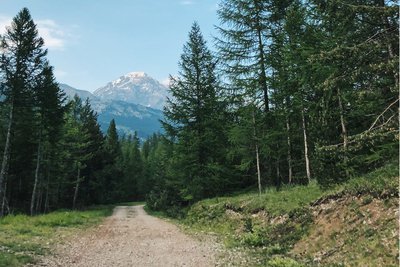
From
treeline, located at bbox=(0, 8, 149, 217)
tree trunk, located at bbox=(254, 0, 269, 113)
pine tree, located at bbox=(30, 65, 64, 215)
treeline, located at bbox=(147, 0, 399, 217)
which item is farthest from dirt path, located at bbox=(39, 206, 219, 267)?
pine tree, located at bbox=(30, 65, 64, 215)

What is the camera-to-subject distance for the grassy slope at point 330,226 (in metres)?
9.55

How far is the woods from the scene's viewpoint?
1365 cm

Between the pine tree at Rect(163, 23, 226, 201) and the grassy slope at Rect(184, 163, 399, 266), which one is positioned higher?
the pine tree at Rect(163, 23, 226, 201)

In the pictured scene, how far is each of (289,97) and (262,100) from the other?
69.7 inches

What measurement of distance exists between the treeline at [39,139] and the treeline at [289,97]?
11.4m

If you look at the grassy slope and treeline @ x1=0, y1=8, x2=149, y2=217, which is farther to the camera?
treeline @ x1=0, y1=8, x2=149, y2=217

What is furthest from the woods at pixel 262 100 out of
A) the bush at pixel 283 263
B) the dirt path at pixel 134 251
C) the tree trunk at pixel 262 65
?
the dirt path at pixel 134 251

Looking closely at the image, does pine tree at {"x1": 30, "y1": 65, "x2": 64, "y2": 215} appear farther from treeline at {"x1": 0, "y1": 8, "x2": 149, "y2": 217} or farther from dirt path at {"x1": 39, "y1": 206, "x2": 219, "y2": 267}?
dirt path at {"x1": 39, "y1": 206, "x2": 219, "y2": 267}

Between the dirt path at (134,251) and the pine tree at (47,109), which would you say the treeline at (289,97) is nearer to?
the dirt path at (134,251)

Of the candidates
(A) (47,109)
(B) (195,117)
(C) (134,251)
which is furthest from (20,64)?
(C) (134,251)

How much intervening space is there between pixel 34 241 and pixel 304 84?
14864 millimetres

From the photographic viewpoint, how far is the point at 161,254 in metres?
13.2

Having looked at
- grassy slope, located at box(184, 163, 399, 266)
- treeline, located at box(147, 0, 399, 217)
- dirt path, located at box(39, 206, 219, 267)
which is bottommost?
dirt path, located at box(39, 206, 219, 267)

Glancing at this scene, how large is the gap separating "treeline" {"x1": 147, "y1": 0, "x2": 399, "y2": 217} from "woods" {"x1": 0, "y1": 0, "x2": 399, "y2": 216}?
76 mm
